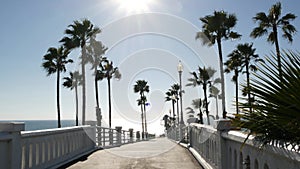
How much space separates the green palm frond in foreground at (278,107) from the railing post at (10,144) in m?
4.57

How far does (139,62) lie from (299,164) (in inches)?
1067

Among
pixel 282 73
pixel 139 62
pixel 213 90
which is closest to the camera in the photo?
pixel 282 73

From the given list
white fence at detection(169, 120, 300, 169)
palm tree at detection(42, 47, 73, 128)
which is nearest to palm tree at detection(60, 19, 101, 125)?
palm tree at detection(42, 47, 73, 128)

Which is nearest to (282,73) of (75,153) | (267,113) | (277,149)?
(267,113)

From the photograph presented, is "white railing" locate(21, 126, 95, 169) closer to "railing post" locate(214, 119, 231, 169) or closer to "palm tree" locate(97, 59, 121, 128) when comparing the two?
"railing post" locate(214, 119, 231, 169)

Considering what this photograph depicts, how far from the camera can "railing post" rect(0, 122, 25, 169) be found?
21.3 feet

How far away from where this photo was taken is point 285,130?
352 centimetres

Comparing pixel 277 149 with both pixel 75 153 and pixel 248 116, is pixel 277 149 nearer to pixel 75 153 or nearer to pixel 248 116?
pixel 248 116

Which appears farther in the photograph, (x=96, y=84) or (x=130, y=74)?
(x=96, y=84)

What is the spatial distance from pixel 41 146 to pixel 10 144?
5.97 feet

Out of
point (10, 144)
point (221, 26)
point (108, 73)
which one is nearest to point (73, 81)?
point (108, 73)

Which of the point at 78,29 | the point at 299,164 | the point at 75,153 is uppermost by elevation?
the point at 78,29

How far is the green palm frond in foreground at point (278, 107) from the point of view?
130 inches

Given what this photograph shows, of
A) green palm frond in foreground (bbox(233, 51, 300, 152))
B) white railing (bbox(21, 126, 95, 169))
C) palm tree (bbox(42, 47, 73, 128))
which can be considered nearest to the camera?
green palm frond in foreground (bbox(233, 51, 300, 152))
